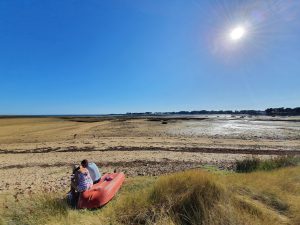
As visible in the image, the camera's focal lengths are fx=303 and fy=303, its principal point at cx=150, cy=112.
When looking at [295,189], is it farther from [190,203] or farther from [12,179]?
[12,179]

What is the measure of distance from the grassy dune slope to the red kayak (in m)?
0.28

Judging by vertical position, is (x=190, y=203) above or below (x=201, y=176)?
below

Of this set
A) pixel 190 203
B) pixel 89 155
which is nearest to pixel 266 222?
pixel 190 203

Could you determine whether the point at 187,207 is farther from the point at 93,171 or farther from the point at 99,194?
the point at 93,171

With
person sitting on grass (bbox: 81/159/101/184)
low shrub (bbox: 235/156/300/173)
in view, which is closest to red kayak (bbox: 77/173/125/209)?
person sitting on grass (bbox: 81/159/101/184)

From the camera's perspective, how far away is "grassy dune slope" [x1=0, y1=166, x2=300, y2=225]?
6.32 meters

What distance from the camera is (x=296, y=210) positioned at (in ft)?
22.1

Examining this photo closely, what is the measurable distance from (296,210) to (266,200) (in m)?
0.74

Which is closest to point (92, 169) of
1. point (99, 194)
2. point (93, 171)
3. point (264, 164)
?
point (93, 171)

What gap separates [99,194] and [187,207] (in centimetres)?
256

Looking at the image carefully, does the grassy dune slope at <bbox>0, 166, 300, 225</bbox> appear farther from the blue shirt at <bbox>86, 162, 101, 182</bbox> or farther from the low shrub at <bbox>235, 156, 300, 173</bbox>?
the low shrub at <bbox>235, 156, 300, 173</bbox>

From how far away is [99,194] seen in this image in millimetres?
8055

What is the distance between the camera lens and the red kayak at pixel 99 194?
7.78 m

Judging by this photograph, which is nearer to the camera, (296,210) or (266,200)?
(296,210)
